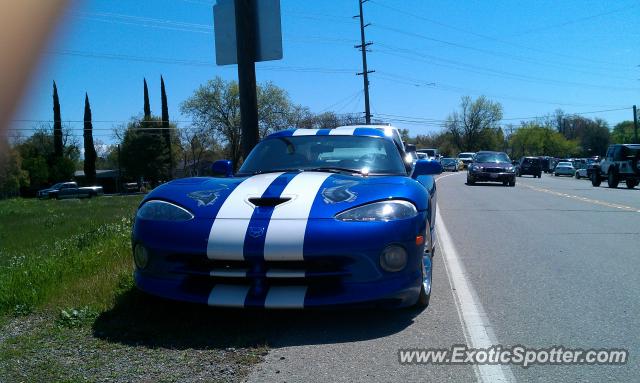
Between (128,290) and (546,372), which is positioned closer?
(546,372)

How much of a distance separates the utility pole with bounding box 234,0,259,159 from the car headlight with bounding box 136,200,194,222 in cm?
411

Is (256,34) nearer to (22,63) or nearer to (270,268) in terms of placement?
(270,268)

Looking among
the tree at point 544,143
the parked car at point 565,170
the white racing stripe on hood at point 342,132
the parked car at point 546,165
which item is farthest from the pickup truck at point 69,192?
the tree at point 544,143

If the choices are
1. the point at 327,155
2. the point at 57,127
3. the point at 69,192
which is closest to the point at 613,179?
the point at 327,155

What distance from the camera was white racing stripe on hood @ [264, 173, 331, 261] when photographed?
368 cm

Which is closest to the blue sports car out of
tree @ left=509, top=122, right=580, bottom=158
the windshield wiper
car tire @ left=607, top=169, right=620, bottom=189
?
the windshield wiper

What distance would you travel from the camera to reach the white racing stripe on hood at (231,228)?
3.74 metres

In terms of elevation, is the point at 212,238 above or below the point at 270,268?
above

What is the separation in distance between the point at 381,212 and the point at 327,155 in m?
1.94

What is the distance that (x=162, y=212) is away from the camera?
4.12m

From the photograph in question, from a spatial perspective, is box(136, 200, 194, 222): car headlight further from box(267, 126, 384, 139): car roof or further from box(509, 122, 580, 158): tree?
box(509, 122, 580, 158): tree

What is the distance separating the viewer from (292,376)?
10.3 ft

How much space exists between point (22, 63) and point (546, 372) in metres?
18.4

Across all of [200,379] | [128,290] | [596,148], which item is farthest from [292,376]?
[596,148]
